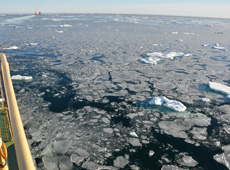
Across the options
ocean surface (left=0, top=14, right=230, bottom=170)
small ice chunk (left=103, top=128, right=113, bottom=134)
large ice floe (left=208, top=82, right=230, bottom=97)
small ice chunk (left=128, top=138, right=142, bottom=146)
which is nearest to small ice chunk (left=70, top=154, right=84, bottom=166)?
ocean surface (left=0, top=14, right=230, bottom=170)

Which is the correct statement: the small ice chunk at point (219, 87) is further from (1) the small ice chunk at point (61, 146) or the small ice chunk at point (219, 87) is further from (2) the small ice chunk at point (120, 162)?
(1) the small ice chunk at point (61, 146)

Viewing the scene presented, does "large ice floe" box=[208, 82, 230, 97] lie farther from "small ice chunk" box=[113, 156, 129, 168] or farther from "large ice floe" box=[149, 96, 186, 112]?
"small ice chunk" box=[113, 156, 129, 168]

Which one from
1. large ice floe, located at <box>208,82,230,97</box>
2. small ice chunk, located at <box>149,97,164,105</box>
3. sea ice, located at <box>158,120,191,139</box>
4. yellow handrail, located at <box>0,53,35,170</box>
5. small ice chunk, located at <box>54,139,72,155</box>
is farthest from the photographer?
large ice floe, located at <box>208,82,230,97</box>

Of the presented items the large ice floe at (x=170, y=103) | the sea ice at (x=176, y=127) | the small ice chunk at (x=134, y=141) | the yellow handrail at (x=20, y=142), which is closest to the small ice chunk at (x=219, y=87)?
the large ice floe at (x=170, y=103)

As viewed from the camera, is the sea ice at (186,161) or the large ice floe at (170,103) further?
the large ice floe at (170,103)

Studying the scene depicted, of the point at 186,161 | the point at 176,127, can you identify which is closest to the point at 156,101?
the point at 176,127

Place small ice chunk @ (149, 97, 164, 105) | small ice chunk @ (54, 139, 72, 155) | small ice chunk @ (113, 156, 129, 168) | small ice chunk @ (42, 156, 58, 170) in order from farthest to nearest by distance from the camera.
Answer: small ice chunk @ (149, 97, 164, 105)
small ice chunk @ (54, 139, 72, 155)
small ice chunk @ (113, 156, 129, 168)
small ice chunk @ (42, 156, 58, 170)
